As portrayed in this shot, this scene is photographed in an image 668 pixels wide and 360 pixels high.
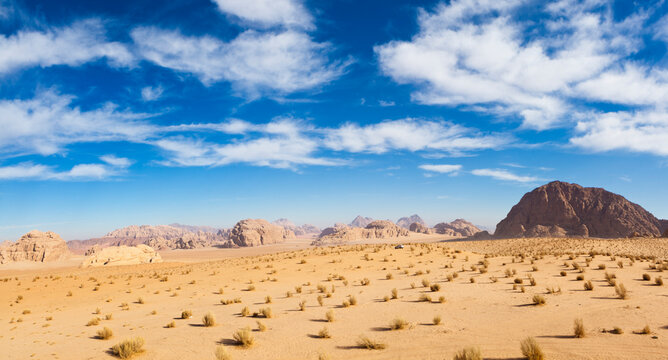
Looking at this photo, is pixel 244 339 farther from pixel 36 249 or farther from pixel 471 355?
pixel 36 249

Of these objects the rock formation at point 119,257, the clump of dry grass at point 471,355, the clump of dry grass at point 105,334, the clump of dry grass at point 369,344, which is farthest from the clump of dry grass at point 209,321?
the rock formation at point 119,257

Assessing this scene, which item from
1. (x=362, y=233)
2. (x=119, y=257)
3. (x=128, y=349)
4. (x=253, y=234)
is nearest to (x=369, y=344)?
(x=128, y=349)

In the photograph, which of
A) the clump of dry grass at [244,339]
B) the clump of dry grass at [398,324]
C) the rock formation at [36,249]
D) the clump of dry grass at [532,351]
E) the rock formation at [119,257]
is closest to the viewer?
the clump of dry grass at [532,351]

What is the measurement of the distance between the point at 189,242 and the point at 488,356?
16785cm

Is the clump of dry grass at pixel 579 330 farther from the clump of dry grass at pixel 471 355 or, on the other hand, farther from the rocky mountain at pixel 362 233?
the rocky mountain at pixel 362 233

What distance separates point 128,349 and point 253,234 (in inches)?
5902

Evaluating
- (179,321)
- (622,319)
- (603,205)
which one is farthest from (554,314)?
(603,205)

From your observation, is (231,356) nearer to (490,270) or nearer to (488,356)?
(488,356)

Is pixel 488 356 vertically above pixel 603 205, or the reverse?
pixel 603 205

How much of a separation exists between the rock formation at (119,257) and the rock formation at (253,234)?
86.7 metres

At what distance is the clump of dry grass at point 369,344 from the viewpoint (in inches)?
345

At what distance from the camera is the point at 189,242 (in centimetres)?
15612

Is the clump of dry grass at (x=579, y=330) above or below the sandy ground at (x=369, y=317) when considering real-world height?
above

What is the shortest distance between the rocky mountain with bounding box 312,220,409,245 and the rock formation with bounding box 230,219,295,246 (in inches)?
989
